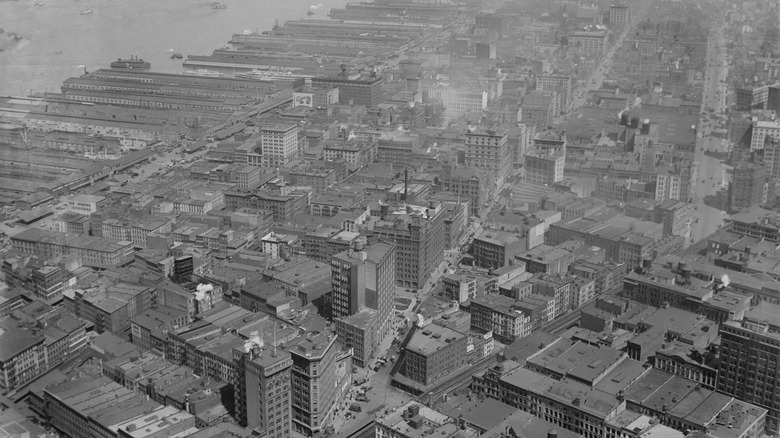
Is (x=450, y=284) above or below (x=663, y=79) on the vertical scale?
below

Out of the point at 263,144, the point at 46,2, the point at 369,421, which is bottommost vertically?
the point at 369,421

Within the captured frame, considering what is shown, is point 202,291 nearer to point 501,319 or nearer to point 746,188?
point 501,319

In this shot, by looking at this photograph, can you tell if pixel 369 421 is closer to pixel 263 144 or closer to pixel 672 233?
pixel 672 233

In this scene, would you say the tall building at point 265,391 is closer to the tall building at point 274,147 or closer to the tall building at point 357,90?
the tall building at point 274,147

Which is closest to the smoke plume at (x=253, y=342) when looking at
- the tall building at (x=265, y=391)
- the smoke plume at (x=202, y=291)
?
the tall building at (x=265, y=391)

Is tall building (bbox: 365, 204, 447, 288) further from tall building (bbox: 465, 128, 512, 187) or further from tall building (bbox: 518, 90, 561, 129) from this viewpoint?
tall building (bbox: 518, 90, 561, 129)

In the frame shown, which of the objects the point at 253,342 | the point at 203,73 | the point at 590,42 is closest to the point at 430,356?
the point at 253,342

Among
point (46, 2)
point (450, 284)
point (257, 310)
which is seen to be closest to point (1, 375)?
point (257, 310)
